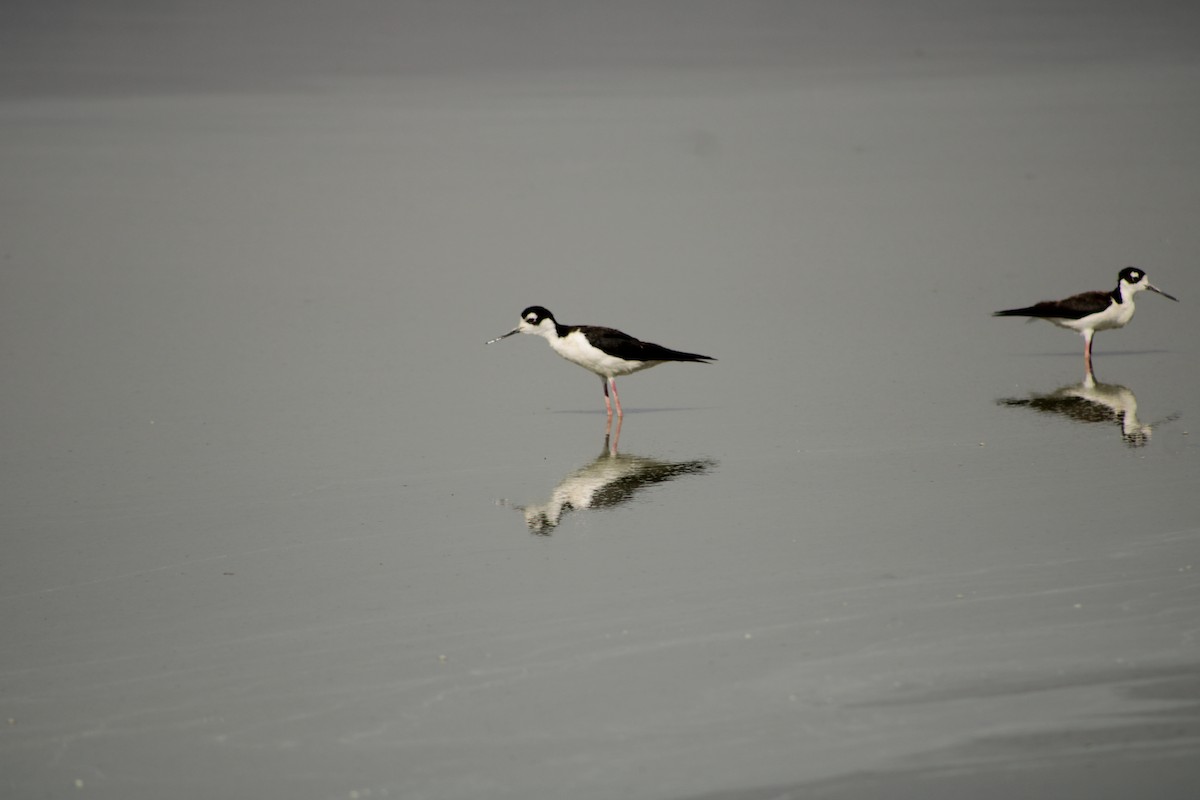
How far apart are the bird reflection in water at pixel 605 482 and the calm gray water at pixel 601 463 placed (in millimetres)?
42

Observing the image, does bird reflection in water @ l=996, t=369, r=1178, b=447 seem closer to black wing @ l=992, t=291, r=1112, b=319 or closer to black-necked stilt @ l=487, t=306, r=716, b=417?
black wing @ l=992, t=291, r=1112, b=319

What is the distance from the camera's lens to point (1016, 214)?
53.3ft

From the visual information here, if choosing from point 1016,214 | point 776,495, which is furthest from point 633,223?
point 776,495

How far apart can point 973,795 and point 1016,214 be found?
1240 cm

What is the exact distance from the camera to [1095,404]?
376 inches

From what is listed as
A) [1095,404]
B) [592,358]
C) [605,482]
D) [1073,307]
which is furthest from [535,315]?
[1073,307]

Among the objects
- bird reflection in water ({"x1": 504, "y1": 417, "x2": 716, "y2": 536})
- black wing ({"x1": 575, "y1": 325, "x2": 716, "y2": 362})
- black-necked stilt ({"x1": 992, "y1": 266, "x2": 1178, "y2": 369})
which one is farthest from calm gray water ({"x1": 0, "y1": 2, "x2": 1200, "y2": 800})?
black wing ({"x1": 575, "y1": 325, "x2": 716, "y2": 362})

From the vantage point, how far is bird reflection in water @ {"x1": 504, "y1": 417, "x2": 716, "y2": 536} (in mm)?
7633

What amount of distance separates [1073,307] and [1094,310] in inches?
6.3

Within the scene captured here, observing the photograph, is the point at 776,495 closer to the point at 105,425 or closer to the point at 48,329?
the point at 105,425

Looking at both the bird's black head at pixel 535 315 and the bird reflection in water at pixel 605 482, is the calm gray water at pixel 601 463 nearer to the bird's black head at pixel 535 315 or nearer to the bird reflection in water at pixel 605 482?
the bird reflection in water at pixel 605 482

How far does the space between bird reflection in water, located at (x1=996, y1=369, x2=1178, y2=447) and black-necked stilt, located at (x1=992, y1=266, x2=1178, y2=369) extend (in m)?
0.61

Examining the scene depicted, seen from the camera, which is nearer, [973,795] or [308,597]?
[973,795]

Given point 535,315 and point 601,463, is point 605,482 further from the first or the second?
point 535,315
